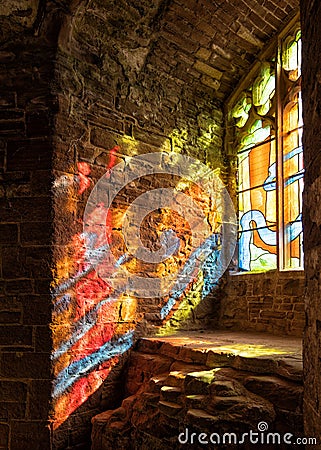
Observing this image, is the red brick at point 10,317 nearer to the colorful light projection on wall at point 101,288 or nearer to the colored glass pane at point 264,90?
the colorful light projection on wall at point 101,288

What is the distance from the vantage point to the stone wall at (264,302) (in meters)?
4.92

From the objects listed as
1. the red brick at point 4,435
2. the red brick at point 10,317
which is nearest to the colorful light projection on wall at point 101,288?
the red brick at point 10,317

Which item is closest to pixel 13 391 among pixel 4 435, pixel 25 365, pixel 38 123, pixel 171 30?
pixel 25 365

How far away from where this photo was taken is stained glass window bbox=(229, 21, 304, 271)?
17.5 feet

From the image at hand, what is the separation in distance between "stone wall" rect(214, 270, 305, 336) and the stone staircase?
0.60 meters

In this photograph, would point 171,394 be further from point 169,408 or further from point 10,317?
point 10,317

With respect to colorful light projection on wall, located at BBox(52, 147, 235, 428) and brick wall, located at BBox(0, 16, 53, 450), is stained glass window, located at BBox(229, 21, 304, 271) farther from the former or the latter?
brick wall, located at BBox(0, 16, 53, 450)

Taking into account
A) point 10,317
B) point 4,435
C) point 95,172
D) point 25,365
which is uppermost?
point 95,172

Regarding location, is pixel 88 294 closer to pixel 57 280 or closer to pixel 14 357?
pixel 57 280

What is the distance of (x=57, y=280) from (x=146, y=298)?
1270mm

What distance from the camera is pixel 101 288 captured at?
14.8 feet

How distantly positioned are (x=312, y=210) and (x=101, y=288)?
308 centimetres

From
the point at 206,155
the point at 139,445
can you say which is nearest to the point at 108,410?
the point at 139,445

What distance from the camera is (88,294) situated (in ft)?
14.4
